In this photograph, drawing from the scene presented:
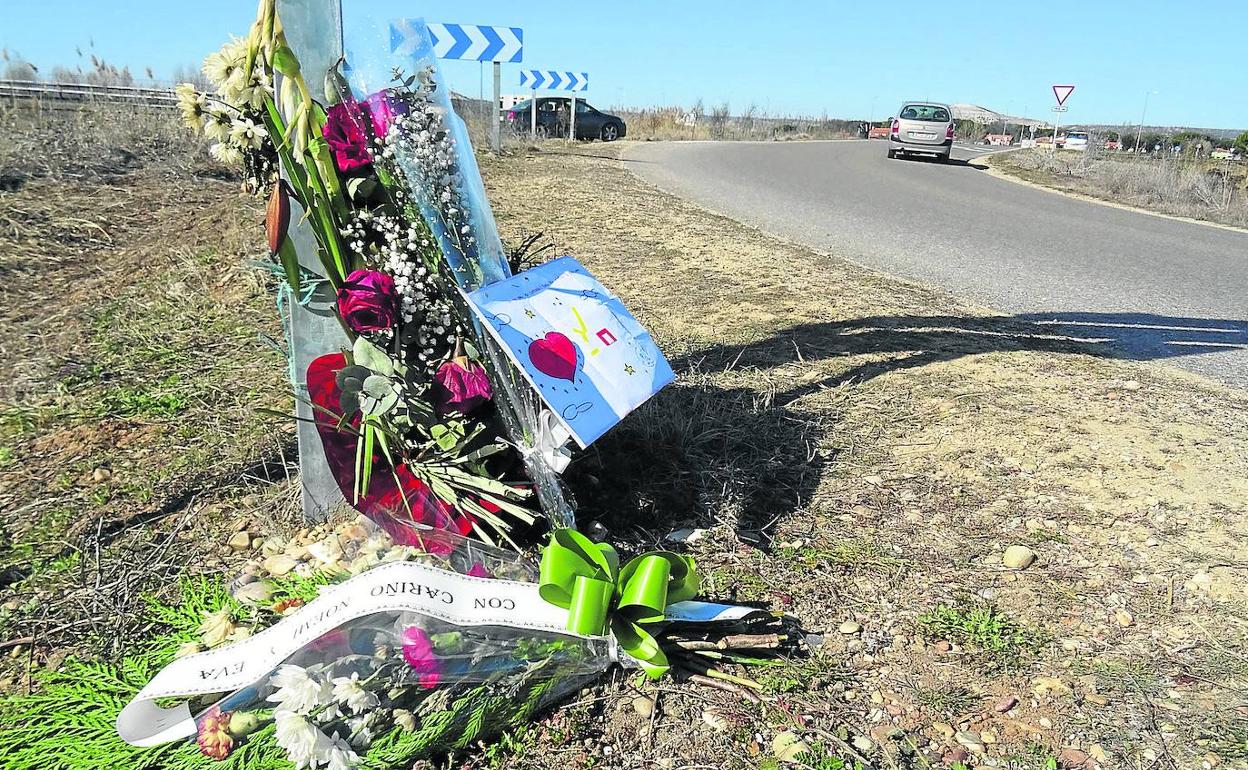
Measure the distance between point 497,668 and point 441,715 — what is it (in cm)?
14

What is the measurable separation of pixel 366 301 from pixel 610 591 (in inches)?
32.8

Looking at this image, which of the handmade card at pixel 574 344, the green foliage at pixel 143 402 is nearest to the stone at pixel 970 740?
the handmade card at pixel 574 344

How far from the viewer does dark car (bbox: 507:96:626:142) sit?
75.6ft

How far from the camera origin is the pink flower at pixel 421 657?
1684mm

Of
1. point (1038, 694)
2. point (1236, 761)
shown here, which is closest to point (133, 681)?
point (1038, 694)

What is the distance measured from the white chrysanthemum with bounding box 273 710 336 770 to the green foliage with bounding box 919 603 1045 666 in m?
1.38

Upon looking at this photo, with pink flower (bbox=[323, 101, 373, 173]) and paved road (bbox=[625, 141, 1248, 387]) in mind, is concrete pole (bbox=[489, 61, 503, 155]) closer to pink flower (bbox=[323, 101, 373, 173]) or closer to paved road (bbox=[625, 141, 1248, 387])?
paved road (bbox=[625, 141, 1248, 387])

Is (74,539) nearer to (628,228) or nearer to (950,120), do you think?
(628,228)

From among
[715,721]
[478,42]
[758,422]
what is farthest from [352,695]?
[478,42]

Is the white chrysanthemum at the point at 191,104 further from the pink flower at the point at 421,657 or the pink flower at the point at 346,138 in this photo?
the pink flower at the point at 421,657

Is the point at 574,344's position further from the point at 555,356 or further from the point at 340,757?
the point at 340,757

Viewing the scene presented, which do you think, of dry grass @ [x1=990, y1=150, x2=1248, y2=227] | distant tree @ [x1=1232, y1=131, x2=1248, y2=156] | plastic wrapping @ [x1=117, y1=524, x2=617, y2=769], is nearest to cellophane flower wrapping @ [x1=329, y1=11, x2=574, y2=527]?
plastic wrapping @ [x1=117, y1=524, x2=617, y2=769]

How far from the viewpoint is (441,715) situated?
65.2 inches

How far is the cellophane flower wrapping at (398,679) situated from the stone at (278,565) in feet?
1.62
